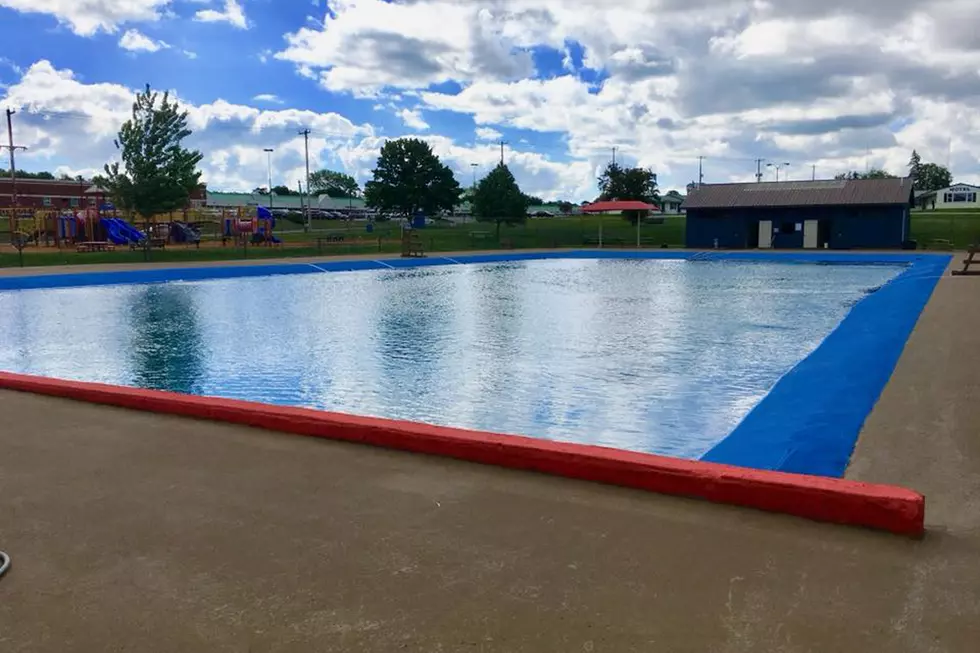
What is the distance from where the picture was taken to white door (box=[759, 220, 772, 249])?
45688 millimetres

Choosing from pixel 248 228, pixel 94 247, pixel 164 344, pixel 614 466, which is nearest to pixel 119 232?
pixel 94 247

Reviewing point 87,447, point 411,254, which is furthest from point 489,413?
point 411,254

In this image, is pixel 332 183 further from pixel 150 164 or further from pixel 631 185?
pixel 150 164

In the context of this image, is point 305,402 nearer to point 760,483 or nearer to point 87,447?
point 87,447

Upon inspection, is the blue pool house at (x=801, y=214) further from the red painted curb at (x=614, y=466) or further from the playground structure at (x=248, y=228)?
the red painted curb at (x=614, y=466)

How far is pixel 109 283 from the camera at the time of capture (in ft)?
84.2

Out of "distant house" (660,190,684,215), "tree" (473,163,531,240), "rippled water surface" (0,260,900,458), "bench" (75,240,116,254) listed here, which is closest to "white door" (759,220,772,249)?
"tree" (473,163,531,240)

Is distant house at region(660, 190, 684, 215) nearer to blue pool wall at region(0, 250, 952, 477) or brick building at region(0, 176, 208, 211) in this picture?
brick building at region(0, 176, 208, 211)

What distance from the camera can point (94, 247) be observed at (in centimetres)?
3938

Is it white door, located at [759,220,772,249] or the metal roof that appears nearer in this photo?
the metal roof

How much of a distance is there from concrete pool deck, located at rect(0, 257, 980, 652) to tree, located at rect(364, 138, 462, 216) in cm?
7905

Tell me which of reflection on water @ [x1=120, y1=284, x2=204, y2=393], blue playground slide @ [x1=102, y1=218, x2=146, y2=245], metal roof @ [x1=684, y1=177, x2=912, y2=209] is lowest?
reflection on water @ [x1=120, y1=284, x2=204, y2=393]

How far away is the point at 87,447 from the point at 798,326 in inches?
501

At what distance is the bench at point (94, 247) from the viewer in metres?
38.0
